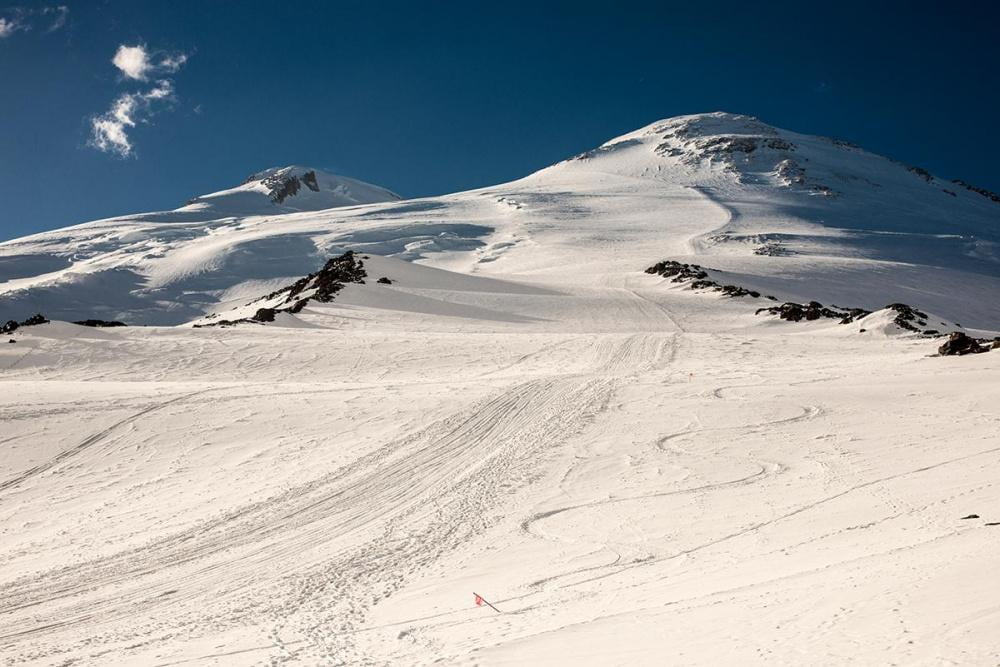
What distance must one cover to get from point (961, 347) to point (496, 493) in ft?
42.3

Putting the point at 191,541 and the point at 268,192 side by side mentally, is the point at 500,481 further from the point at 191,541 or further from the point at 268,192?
the point at 268,192

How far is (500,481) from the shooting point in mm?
9328

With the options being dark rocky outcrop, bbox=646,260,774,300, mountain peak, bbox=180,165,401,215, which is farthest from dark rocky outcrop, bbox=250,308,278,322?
mountain peak, bbox=180,165,401,215

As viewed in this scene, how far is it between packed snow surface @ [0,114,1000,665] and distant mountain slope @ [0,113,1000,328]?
24266 millimetres

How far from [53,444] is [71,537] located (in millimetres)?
4177

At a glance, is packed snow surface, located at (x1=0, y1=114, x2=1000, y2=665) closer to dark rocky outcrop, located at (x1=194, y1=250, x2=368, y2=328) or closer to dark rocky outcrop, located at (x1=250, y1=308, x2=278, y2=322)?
dark rocky outcrop, located at (x1=250, y1=308, x2=278, y2=322)

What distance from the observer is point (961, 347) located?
16.5 metres

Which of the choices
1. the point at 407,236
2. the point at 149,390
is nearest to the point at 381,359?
the point at 149,390

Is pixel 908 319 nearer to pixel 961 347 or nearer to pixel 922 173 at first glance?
pixel 961 347

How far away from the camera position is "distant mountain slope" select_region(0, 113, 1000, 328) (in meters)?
51.0

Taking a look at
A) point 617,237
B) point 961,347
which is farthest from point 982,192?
point 961,347

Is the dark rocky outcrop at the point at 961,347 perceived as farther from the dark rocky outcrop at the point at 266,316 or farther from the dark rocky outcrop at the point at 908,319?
the dark rocky outcrop at the point at 266,316

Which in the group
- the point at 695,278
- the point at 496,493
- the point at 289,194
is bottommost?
the point at 496,493

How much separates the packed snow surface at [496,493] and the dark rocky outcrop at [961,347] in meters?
0.54
